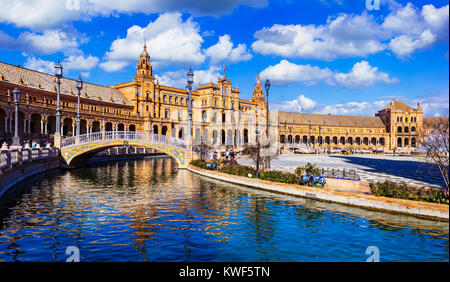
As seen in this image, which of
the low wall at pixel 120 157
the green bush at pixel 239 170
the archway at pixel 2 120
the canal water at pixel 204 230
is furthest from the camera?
the archway at pixel 2 120

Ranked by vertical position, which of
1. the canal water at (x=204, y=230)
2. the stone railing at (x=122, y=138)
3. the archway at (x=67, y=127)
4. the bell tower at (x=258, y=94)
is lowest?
the canal water at (x=204, y=230)

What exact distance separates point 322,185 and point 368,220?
569cm

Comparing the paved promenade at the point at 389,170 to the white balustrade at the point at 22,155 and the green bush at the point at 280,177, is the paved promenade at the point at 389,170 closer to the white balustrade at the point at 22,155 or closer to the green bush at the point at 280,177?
the green bush at the point at 280,177

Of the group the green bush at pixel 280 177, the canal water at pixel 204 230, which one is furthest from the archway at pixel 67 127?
the green bush at pixel 280 177

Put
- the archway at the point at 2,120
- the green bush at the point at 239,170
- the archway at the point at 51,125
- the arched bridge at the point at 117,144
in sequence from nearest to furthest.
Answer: the green bush at the point at 239,170
the arched bridge at the point at 117,144
the archway at the point at 2,120
the archway at the point at 51,125

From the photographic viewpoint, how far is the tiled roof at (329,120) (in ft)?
390

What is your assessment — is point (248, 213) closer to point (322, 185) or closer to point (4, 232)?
point (322, 185)

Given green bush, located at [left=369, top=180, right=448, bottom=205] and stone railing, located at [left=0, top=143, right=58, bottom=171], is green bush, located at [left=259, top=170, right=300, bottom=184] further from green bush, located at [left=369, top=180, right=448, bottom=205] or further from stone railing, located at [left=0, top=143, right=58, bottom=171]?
stone railing, located at [left=0, top=143, right=58, bottom=171]

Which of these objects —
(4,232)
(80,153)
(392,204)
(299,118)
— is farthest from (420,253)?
(299,118)

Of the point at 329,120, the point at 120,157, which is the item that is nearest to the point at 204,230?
the point at 120,157

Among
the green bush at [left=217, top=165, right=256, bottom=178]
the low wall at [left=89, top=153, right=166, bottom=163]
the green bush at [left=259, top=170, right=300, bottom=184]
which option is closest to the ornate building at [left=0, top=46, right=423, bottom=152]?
the low wall at [left=89, top=153, right=166, bottom=163]

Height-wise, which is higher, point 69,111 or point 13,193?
point 69,111

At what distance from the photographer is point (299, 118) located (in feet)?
395

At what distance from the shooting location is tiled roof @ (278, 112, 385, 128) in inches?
4685
